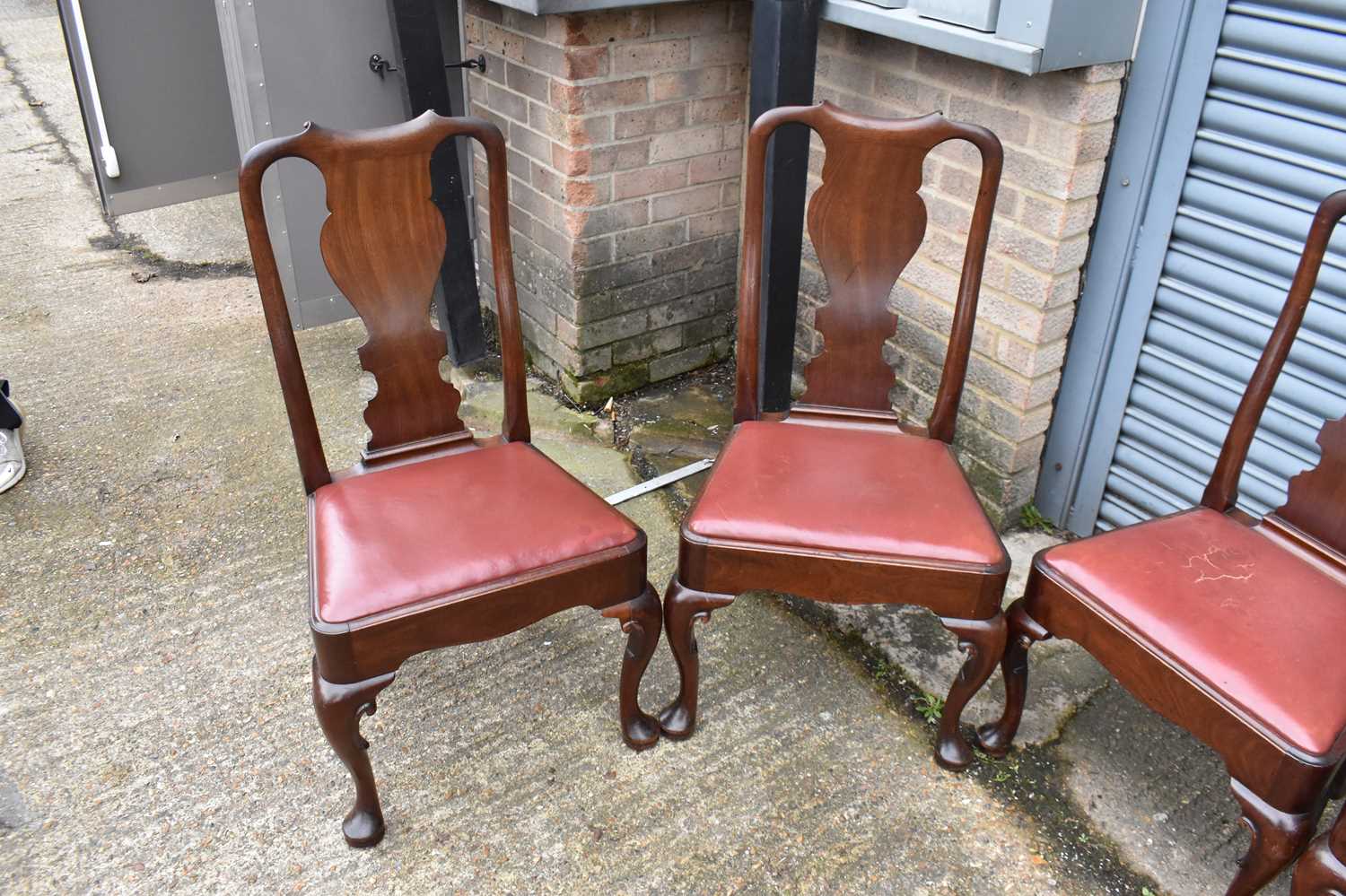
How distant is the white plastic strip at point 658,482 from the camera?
2887mm

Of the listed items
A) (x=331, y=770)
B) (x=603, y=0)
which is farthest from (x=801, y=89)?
(x=331, y=770)

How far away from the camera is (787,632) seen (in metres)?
2.45

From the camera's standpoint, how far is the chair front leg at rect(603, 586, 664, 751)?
1966mm

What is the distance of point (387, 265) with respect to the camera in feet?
6.61

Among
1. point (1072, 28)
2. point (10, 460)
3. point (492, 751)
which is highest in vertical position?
point (1072, 28)

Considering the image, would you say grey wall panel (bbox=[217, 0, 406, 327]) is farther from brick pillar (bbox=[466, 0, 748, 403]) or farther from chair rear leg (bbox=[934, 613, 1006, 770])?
chair rear leg (bbox=[934, 613, 1006, 770])

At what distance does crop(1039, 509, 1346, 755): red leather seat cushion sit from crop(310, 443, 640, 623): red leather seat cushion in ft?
2.78

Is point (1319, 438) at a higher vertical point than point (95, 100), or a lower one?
lower

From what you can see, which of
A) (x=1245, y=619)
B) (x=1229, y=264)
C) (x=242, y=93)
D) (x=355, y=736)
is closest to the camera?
(x=1245, y=619)

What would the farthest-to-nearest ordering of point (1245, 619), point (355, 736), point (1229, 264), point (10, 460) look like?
point (10, 460) < point (1229, 264) < point (355, 736) < point (1245, 619)

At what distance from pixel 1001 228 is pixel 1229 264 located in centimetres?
48

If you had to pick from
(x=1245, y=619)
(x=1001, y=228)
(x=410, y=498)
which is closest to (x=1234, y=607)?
(x=1245, y=619)

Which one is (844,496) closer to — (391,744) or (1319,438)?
(1319,438)

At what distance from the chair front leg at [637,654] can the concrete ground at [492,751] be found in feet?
0.15
